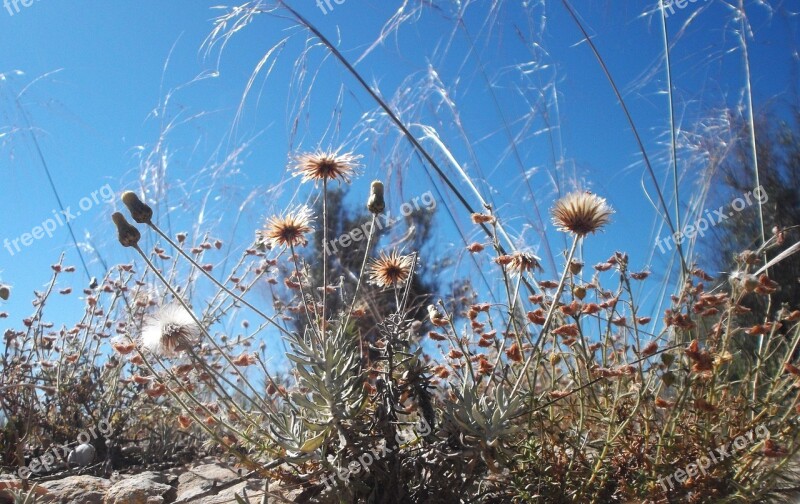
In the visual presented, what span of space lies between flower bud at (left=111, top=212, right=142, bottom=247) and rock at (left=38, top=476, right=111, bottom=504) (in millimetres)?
1105

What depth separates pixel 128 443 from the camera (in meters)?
3.42

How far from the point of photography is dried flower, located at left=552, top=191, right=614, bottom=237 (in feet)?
5.65

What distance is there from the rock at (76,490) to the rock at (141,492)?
9 cm

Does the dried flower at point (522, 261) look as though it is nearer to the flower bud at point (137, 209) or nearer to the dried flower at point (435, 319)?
the dried flower at point (435, 319)

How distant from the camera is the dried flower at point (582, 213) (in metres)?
1.72

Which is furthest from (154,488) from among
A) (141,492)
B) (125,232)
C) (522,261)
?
(522,261)

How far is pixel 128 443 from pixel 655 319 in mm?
2727

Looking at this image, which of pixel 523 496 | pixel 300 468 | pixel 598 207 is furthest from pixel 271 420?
pixel 598 207

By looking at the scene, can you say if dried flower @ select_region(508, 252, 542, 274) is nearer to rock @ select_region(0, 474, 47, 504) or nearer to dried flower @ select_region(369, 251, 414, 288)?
dried flower @ select_region(369, 251, 414, 288)

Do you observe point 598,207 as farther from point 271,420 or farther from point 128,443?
point 128,443

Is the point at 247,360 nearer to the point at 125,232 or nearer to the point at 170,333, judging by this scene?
the point at 170,333

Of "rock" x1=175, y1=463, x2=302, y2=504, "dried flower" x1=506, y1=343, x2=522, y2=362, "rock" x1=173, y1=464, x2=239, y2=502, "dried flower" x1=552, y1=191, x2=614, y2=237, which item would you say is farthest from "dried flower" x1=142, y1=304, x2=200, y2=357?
"dried flower" x1=552, y1=191, x2=614, y2=237

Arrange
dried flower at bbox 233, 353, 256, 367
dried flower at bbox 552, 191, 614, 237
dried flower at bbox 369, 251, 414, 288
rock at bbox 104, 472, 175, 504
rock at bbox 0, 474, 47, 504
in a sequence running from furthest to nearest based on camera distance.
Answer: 1. rock at bbox 0, 474, 47, 504
2. rock at bbox 104, 472, 175, 504
3. dried flower at bbox 233, 353, 256, 367
4. dried flower at bbox 369, 251, 414, 288
5. dried flower at bbox 552, 191, 614, 237

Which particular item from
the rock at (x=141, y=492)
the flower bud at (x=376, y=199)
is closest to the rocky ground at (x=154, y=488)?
the rock at (x=141, y=492)
